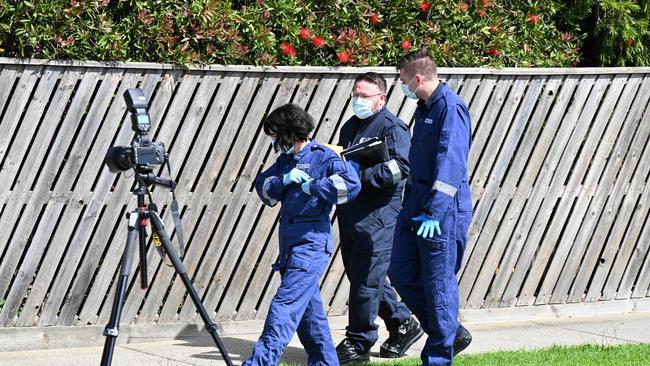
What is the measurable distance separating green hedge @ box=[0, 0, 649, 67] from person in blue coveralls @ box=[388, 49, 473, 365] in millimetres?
1466

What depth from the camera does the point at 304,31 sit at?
826 cm

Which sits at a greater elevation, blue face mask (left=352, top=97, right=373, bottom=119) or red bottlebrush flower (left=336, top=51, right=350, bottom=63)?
red bottlebrush flower (left=336, top=51, right=350, bottom=63)

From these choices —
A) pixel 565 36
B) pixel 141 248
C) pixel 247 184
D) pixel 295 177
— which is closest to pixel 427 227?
pixel 295 177

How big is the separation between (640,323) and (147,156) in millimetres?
4645

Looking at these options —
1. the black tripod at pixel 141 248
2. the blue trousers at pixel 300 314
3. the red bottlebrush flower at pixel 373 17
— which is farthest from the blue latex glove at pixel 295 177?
the red bottlebrush flower at pixel 373 17

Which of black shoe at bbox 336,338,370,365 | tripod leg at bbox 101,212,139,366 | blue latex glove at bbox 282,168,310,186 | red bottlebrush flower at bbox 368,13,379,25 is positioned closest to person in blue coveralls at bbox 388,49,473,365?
black shoe at bbox 336,338,370,365

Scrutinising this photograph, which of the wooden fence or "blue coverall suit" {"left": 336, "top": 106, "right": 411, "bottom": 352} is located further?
the wooden fence

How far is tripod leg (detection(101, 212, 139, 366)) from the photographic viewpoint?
565 centimetres

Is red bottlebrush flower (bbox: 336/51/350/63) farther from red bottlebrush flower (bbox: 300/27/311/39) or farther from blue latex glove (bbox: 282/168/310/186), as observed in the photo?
blue latex glove (bbox: 282/168/310/186)

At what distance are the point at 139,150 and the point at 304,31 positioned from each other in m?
2.69

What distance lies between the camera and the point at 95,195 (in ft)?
25.0

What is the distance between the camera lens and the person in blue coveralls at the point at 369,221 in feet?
24.1

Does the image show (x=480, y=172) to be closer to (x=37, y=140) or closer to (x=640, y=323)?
(x=640, y=323)

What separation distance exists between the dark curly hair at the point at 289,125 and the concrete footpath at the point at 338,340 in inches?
60.0
